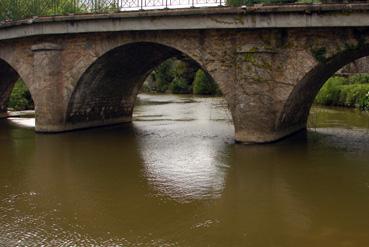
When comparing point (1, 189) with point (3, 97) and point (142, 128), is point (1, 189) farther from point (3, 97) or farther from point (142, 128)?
point (3, 97)

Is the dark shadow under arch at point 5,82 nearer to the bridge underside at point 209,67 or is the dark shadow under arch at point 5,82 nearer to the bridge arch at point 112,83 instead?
the bridge underside at point 209,67

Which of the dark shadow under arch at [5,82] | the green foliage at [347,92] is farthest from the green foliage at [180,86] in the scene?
the dark shadow under arch at [5,82]

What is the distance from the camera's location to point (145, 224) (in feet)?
34.2

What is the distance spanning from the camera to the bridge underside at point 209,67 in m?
17.5

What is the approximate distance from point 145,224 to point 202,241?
1.53 metres

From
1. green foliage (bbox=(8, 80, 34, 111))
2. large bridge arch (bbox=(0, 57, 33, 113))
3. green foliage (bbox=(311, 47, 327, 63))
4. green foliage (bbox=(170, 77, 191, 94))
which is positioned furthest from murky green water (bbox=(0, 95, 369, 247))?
green foliage (bbox=(170, 77, 191, 94))

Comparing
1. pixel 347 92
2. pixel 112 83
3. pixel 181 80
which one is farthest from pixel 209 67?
pixel 181 80

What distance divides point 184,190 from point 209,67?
7.33 metres

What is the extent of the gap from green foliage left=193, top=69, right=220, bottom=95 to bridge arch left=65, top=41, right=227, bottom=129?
86.8ft

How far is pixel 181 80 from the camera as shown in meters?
59.5

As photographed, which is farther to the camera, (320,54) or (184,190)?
(320,54)

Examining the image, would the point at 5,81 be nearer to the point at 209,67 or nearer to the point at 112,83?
the point at 112,83

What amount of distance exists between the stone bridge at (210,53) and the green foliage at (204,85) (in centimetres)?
2828

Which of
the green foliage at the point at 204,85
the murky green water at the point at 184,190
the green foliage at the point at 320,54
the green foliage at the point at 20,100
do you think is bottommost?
the murky green water at the point at 184,190
